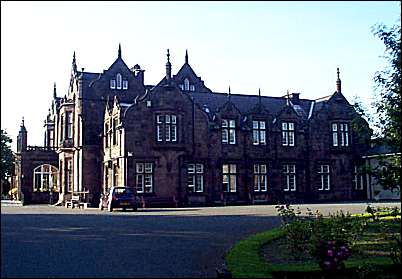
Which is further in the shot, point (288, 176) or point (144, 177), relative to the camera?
point (288, 176)

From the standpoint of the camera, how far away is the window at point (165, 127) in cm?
4331

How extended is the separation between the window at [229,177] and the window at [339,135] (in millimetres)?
11234

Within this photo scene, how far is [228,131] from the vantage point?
47.3 metres

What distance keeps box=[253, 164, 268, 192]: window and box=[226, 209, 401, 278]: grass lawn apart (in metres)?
31.0

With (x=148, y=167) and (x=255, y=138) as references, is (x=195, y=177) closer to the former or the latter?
(x=148, y=167)

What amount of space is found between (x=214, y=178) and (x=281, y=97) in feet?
48.4

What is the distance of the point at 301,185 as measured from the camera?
4991cm

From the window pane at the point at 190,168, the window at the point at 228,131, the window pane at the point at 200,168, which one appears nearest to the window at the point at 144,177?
the window pane at the point at 190,168

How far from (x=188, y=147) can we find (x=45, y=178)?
19.7m

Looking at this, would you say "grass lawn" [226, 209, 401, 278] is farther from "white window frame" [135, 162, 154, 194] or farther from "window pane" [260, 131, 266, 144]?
"window pane" [260, 131, 266, 144]

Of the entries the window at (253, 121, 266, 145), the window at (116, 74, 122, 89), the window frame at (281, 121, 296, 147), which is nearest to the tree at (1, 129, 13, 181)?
the window at (253, 121, 266, 145)

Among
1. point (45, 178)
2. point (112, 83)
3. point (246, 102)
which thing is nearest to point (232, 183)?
point (246, 102)

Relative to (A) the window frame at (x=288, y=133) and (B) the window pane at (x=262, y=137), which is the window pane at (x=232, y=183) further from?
(A) the window frame at (x=288, y=133)

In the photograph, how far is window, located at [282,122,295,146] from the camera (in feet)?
164
